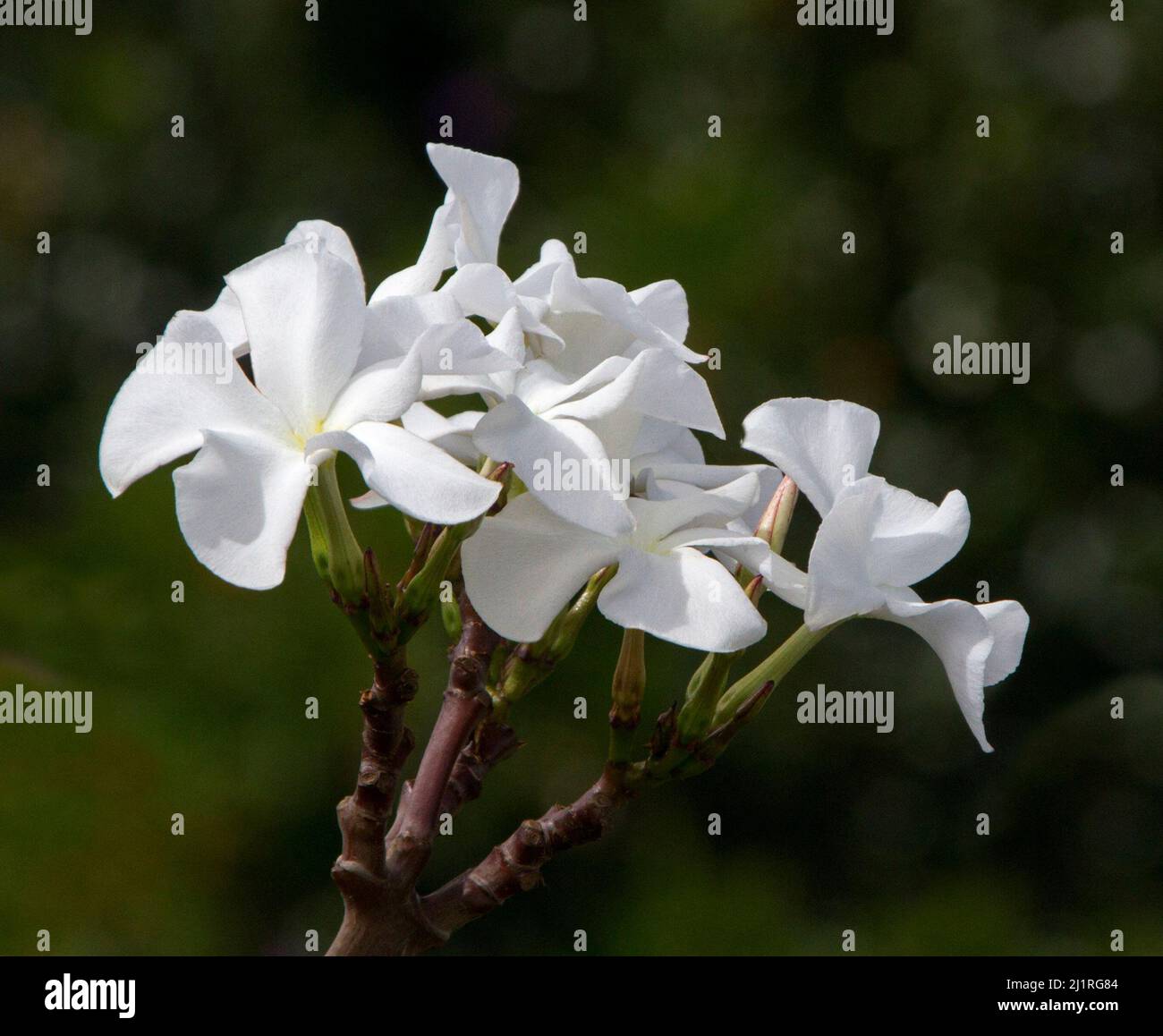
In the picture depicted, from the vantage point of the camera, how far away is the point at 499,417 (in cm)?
58

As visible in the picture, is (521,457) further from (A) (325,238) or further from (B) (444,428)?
(A) (325,238)

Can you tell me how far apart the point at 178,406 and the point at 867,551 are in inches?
11.7

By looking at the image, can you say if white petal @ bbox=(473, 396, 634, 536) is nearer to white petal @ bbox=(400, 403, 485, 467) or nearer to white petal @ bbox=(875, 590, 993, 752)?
white petal @ bbox=(400, 403, 485, 467)

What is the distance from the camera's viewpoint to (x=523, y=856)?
2.30ft

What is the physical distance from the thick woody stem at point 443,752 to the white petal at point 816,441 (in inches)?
6.3

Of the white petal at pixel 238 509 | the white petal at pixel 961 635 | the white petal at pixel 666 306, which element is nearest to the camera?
the white petal at pixel 238 509

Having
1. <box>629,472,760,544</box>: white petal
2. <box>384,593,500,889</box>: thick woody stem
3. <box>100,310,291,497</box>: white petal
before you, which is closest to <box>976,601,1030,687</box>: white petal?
<box>629,472,760,544</box>: white petal

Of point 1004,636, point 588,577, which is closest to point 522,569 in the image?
point 588,577

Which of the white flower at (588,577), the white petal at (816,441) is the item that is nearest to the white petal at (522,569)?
the white flower at (588,577)

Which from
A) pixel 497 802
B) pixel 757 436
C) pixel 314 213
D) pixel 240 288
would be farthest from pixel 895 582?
pixel 314 213

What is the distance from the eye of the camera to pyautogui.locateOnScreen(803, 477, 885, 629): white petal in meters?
0.61

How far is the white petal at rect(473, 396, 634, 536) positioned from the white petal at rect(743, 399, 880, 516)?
0.11m

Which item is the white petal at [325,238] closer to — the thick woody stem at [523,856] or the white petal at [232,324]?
the white petal at [232,324]

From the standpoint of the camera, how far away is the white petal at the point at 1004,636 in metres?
0.68
